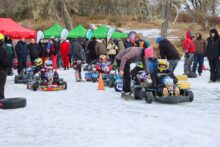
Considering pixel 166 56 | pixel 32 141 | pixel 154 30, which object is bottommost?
pixel 32 141

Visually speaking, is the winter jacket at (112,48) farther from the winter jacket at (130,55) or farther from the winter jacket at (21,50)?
the winter jacket at (130,55)

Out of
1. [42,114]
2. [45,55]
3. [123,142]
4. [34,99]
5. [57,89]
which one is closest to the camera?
[123,142]

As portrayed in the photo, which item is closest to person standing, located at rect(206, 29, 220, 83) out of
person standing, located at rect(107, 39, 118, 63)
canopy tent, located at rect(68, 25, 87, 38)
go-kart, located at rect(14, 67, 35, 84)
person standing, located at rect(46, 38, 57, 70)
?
person standing, located at rect(107, 39, 118, 63)

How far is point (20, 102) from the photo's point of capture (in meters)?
11.4

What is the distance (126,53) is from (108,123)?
11.3ft

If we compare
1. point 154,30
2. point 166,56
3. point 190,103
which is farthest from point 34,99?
point 154,30

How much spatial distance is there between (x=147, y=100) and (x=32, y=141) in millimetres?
4756

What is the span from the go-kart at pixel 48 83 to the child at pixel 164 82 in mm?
4284

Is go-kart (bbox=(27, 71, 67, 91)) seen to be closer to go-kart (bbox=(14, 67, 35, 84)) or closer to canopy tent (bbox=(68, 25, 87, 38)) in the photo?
go-kart (bbox=(14, 67, 35, 84))

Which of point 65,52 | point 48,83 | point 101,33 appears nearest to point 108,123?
point 48,83

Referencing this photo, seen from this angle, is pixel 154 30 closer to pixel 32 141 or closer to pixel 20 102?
pixel 20 102

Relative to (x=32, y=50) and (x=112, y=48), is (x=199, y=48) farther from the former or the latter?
(x=32, y=50)

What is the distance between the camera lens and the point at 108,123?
30.0 feet

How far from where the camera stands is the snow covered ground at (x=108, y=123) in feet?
24.9
